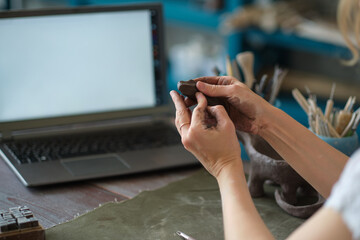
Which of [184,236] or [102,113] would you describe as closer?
[184,236]

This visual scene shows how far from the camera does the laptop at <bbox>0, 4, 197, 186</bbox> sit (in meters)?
1.45

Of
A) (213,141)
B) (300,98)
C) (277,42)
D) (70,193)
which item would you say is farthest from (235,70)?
(277,42)

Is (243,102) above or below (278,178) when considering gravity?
above

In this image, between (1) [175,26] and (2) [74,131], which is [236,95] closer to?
(2) [74,131]

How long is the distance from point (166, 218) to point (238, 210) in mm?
267

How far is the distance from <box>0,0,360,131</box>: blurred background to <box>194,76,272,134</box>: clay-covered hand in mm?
1516

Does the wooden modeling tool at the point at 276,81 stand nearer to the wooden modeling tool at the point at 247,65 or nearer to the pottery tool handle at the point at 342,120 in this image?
the wooden modeling tool at the point at 247,65

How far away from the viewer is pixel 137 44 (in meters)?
1.63

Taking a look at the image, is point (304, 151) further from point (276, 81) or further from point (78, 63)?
point (78, 63)

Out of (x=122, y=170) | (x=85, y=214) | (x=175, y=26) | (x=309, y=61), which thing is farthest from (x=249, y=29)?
(x=85, y=214)

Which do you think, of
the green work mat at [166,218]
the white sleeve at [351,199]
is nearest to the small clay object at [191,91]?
the green work mat at [166,218]

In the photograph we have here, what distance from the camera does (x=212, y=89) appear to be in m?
1.14

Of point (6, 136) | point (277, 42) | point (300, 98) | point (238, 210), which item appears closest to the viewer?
point (238, 210)

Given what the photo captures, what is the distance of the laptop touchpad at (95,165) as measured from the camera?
4.50 ft
